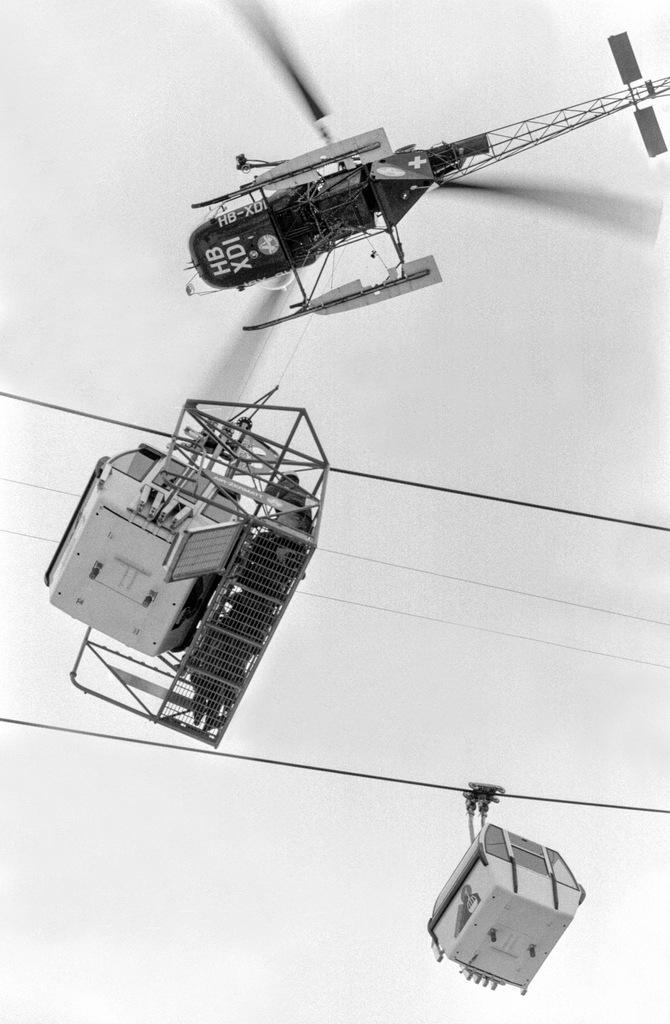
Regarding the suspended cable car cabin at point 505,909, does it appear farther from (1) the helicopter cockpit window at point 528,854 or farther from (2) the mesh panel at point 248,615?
(2) the mesh panel at point 248,615

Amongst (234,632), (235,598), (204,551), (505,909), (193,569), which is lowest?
(505,909)

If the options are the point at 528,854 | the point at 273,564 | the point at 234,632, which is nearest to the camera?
the point at 273,564

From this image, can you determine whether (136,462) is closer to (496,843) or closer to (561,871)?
(496,843)

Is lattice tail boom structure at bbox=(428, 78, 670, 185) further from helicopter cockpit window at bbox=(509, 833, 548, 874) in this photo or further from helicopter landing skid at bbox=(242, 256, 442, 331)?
helicopter cockpit window at bbox=(509, 833, 548, 874)

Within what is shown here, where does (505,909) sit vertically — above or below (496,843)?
below

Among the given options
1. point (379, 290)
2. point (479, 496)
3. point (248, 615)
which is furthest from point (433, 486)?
point (248, 615)

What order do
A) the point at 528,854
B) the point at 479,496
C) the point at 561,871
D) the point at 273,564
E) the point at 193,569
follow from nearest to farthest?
the point at 193,569 < the point at 273,564 < the point at 561,871 < the point at 528,854 < the point at 479,496

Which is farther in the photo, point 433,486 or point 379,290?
point 433,486

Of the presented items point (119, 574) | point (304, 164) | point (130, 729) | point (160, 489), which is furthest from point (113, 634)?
point (130, 729)

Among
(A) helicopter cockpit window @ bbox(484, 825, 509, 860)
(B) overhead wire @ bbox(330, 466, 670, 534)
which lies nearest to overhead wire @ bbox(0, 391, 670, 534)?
(B) overhead wire @ bbox(330, 466, 670, 534)
